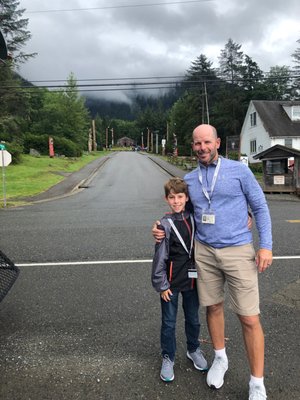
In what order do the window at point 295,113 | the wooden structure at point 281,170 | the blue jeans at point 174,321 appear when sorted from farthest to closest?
the window at point 295,113
the wooden structure at point 281,170
the blue jeans at point 174,321

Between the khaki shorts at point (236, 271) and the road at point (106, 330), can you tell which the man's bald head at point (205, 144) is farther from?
the road at point (106, 330)

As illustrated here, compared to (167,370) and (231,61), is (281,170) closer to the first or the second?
(167,370)

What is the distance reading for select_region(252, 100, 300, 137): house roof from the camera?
37812 mm

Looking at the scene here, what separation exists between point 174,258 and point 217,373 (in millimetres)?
946

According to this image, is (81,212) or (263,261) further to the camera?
(81,212)

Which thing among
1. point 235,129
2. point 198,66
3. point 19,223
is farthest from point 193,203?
point 198,66

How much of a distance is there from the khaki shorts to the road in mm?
673

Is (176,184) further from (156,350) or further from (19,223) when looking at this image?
(19,223)

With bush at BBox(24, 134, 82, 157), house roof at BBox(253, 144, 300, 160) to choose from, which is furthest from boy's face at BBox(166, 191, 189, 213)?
bush at BBox(24, 134, 82, 157)

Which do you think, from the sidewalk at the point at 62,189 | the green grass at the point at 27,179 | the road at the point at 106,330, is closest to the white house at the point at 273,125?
the sidewalk at the point at 62,189

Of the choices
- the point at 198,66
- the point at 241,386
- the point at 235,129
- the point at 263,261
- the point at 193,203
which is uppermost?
the point at 198,66

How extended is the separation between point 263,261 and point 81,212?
11.1 meters

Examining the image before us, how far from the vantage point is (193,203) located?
288 centimetres

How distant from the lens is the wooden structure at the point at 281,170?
65.4 feet
